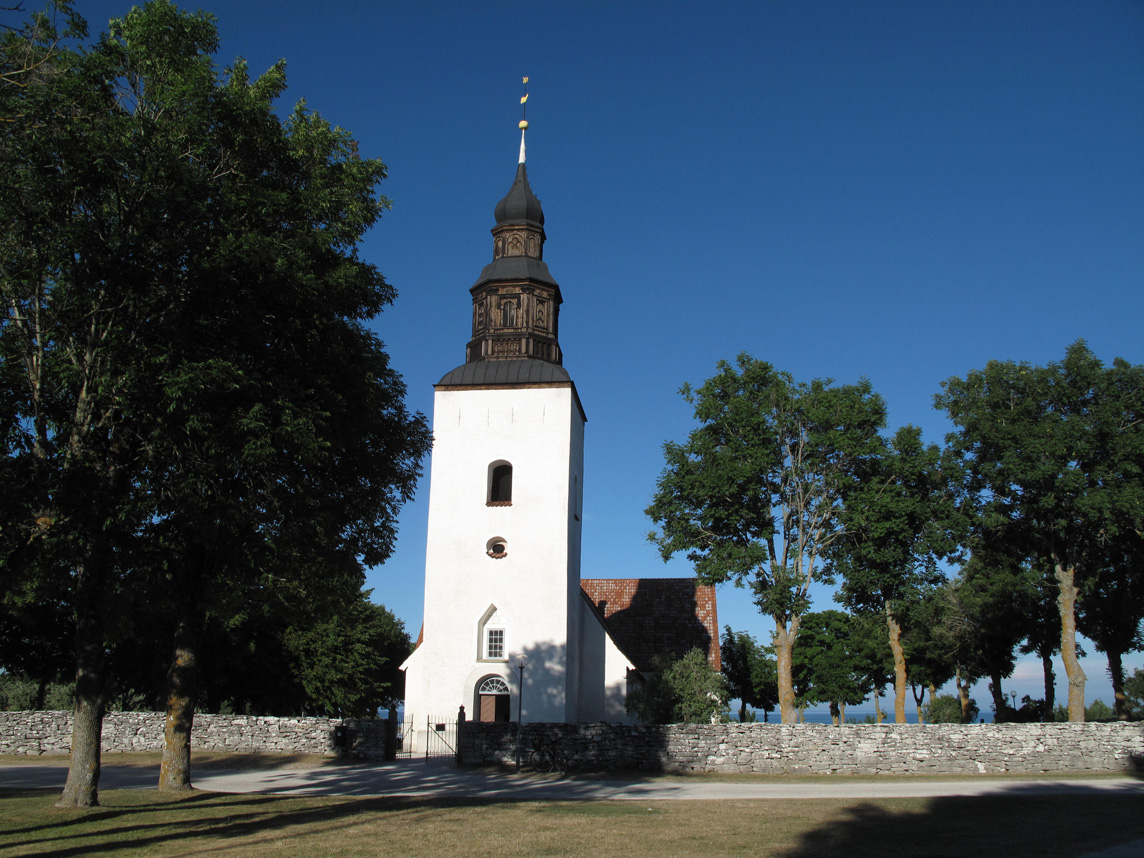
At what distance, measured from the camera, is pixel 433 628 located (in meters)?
29.2

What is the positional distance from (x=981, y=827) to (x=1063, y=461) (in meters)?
20.9

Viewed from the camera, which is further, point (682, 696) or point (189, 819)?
point (682, 696)

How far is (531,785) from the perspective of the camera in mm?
19609

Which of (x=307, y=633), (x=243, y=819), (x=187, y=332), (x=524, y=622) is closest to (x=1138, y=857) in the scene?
(x=243, y=819)

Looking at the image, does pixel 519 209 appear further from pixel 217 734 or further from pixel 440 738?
pixel 217 734

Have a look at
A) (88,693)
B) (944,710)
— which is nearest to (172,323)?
(88,693)

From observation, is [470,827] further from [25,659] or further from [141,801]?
[25,659]

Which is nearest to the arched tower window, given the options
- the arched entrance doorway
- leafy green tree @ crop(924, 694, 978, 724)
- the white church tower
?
the white church tower

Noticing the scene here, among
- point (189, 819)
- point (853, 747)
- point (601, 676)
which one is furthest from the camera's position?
point (601, 676)

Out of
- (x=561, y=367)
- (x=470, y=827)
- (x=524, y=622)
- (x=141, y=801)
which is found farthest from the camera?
(x=561, y=367)

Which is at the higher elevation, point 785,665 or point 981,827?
point 785,665

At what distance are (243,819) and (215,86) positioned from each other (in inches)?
443

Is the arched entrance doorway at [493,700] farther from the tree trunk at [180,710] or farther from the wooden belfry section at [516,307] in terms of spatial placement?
the tree trunk at [180,710]

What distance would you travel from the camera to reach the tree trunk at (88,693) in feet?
44.0
